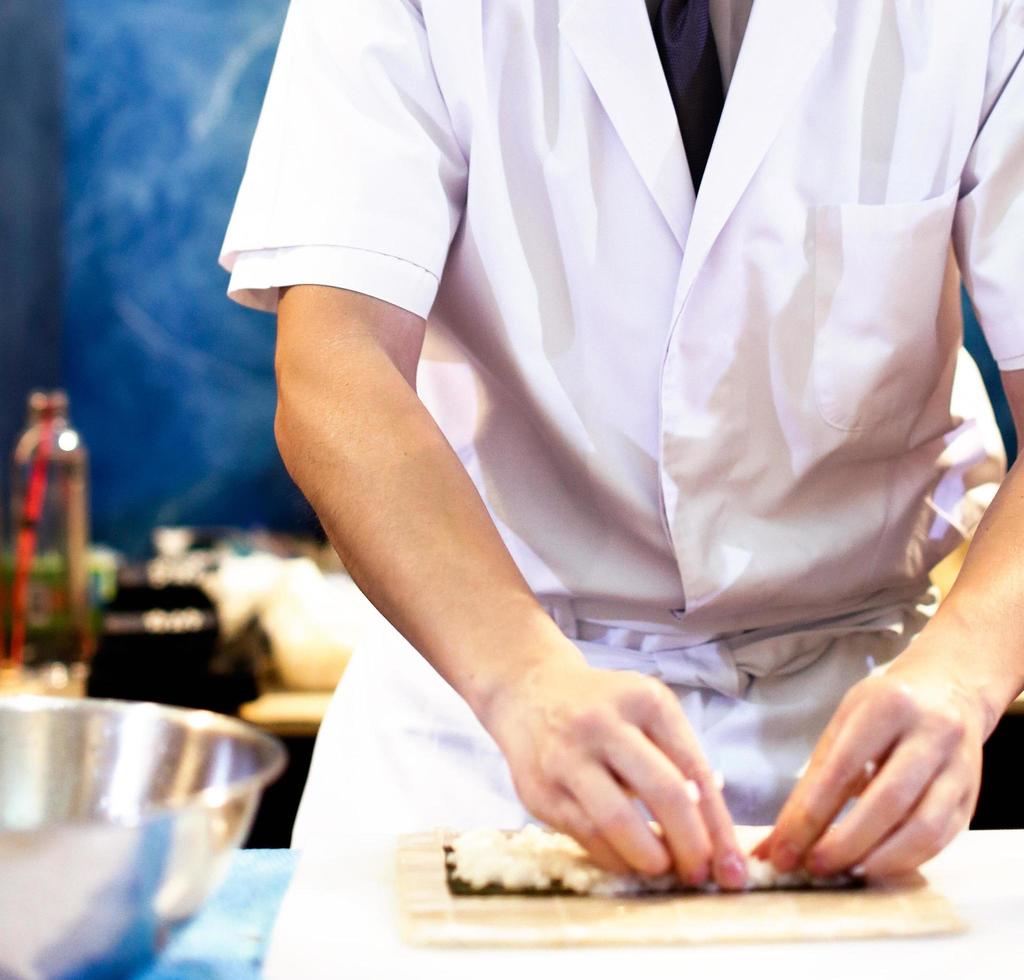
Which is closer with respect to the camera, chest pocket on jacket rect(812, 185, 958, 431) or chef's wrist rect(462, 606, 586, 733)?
chef's wrist rect(462, 606, 586, 733)

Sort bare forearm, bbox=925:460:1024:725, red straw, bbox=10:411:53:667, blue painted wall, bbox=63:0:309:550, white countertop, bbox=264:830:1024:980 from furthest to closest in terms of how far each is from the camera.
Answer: blue painted wall, bbox=63:0:309:550 → red straw, bbox=10:411:53:667 → bare forearm, bbox=925:460:1024:725 → white countertop, bbox=264:830:1024:980

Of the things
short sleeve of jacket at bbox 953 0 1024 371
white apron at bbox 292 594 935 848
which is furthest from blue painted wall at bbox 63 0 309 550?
short sleeve of jacket at bbox 953 0 1024 371

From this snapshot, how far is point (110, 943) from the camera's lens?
0.70 meters

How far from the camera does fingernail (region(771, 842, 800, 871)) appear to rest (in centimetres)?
93

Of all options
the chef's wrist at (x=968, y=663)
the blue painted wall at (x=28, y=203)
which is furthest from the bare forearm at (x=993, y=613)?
the blue painted wall at (x=28, y=203)

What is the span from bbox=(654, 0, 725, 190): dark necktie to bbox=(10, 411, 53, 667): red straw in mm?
1542

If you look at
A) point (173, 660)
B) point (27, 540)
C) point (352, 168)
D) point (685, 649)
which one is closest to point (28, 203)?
point (27, 540)

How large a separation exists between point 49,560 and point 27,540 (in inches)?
2.0

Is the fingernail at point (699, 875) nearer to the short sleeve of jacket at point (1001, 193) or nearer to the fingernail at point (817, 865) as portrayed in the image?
the fingernail at point (817, 865)

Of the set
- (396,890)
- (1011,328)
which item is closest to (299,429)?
(396,890)

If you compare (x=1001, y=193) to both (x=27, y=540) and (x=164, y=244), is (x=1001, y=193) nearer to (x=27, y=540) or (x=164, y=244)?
(x=27, y=540)

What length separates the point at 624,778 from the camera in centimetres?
88

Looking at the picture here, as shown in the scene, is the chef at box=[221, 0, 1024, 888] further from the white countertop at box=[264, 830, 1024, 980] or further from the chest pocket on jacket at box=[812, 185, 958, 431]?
the white countertop at box=[264, 830, 1024, 980]

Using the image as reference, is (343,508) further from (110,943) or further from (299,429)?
(110,943)
